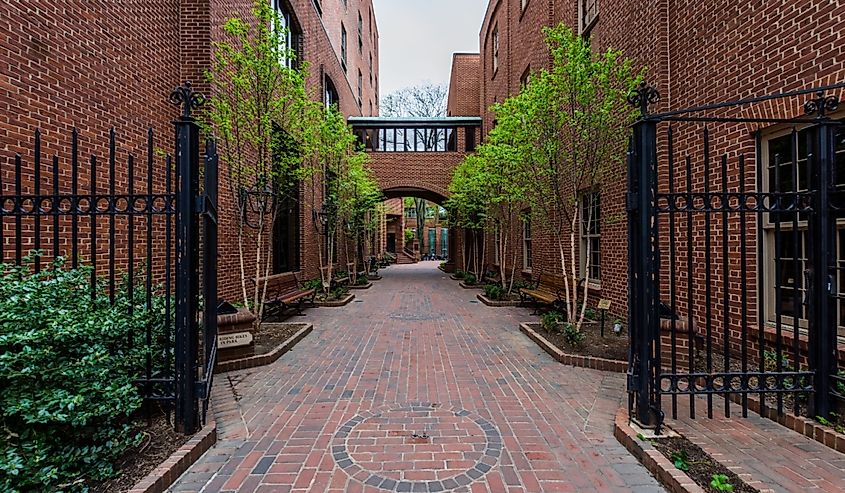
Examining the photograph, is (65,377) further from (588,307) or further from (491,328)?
(588,307)

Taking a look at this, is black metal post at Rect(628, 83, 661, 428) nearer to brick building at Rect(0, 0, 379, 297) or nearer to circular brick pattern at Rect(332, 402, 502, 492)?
circular brick pattern at Rect(332, 402, 502, 492)

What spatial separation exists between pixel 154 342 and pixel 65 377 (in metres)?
0.94

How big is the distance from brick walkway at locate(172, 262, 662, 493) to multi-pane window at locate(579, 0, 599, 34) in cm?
689

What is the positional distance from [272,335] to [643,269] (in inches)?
223

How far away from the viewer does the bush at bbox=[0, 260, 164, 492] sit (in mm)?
2559

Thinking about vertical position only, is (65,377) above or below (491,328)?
above

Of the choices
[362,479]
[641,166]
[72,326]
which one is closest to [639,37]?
[641,166]

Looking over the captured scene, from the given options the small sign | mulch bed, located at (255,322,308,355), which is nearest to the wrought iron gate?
the small sign

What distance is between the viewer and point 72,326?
9.29 ft

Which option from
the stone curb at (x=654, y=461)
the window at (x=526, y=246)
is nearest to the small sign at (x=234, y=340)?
the stone curb at (x=654, y=461)

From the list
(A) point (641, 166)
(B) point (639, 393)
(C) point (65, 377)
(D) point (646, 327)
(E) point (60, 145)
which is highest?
(E) point (60, 145)

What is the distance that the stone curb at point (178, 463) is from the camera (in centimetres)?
271

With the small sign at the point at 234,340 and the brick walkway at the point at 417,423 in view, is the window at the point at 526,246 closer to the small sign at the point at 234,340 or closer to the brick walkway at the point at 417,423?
the brick walkway at the point at 417,423

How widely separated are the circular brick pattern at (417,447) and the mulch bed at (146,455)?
1174mm
